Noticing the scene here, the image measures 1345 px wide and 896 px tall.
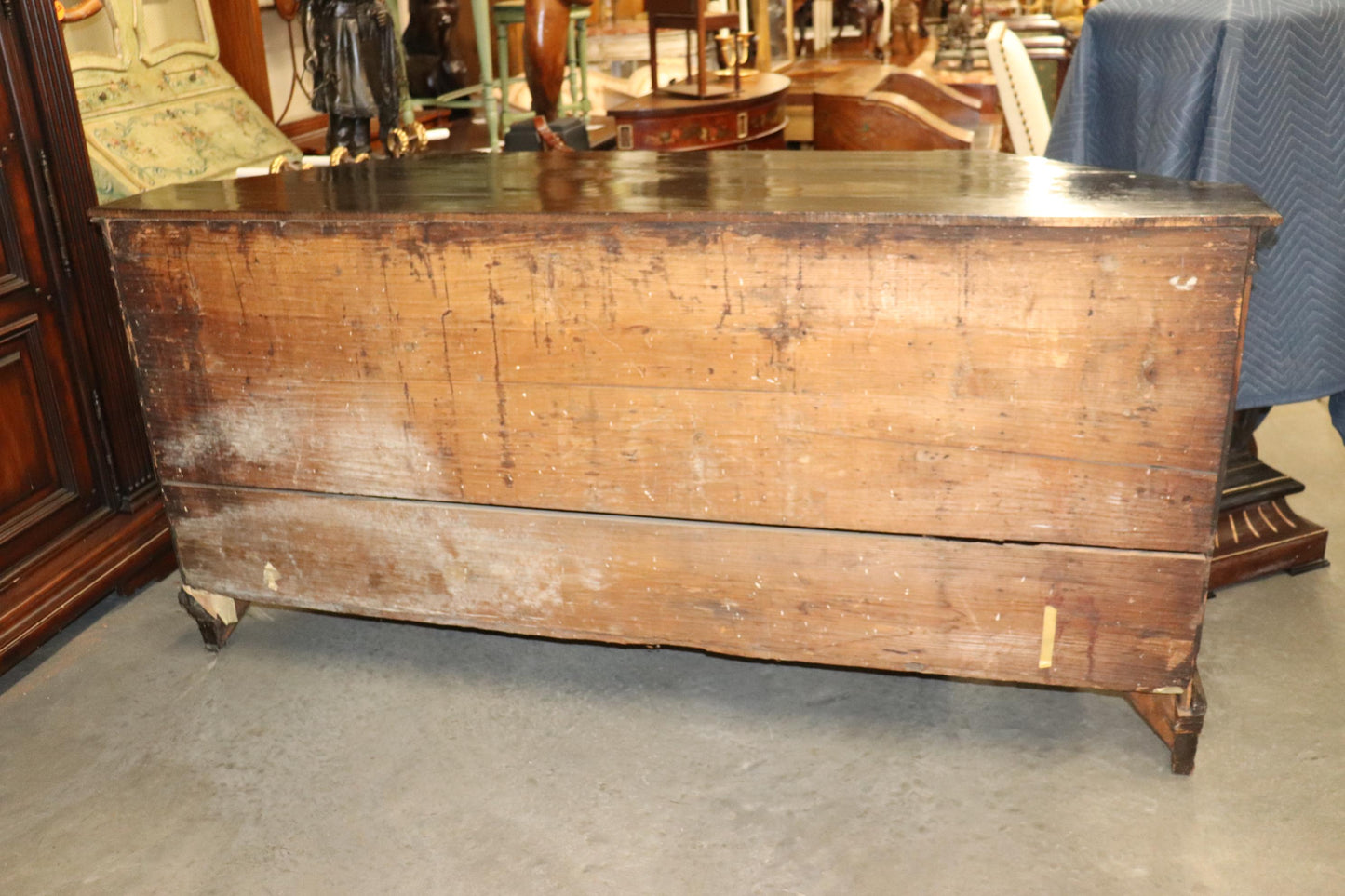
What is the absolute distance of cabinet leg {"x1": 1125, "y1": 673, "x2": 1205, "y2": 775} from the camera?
1.55 metres

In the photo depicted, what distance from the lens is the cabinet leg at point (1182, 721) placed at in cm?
155

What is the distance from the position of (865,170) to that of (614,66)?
16.3ft

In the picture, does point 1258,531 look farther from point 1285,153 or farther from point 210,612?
point 210,612

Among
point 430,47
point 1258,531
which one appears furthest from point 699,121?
point 1258,531

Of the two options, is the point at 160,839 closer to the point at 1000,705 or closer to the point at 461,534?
the point at 461,534

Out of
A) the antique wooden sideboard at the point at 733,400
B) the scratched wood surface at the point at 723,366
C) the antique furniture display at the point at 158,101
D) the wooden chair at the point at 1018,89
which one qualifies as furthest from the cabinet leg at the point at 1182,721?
the antique furniture display at the point at 158,101

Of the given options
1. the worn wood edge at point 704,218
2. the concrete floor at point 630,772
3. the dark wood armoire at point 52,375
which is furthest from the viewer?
the dark wood armoire at point 52,375

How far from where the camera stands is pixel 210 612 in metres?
1.95

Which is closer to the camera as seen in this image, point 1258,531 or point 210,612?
point 210,612

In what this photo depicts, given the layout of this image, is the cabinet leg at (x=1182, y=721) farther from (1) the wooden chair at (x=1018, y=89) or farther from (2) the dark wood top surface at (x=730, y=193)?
(1) the wooden chair at (x=1018, y=89)

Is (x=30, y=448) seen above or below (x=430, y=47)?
below

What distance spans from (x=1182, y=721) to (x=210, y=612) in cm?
153

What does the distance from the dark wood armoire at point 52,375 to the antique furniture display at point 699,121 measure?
2.25m

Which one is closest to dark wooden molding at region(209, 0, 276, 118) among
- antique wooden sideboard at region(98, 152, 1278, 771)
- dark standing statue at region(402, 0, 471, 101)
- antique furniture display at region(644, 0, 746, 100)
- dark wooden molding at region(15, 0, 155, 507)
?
dark standing statue at region(402, 0, 471, 101)
